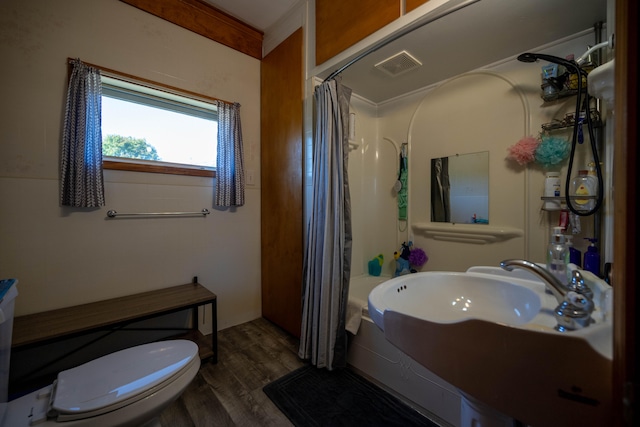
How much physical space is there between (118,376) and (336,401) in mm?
1108

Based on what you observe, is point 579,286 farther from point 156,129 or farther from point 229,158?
point 156,129

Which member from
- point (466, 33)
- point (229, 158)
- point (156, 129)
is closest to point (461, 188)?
point (466, 33)

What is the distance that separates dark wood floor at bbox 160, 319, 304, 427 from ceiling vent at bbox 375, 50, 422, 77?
89.5 inches

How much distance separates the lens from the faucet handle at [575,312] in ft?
1.83

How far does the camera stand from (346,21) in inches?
61.1

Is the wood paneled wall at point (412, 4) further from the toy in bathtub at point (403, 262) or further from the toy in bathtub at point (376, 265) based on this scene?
the toy in bathtub at point (376, 265)

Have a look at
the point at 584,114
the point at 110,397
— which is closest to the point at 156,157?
the point at 110,397

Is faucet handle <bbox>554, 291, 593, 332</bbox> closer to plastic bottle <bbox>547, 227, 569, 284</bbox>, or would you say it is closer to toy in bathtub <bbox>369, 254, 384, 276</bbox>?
plastic bottle <bbox>547, 227, 569, 284</bbox>

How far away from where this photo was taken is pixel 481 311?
0.96 m

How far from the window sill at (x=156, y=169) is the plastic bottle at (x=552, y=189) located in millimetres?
2436

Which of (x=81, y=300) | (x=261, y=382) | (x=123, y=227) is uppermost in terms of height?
(x=123, y=227)

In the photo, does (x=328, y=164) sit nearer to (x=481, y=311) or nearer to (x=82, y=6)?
(x=481, y=311)

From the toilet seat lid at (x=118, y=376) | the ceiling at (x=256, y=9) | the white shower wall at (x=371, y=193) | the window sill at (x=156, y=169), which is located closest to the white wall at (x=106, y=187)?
the window sill at (x=156, y=169)

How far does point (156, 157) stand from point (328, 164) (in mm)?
1379
